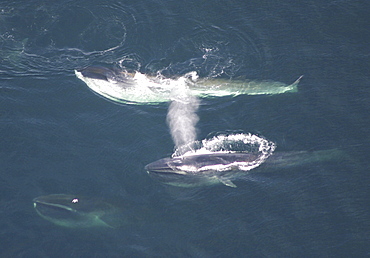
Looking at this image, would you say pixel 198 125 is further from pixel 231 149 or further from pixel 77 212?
pixel 77 212

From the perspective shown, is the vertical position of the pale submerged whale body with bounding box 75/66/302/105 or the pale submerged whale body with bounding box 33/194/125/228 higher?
the pale submerged whale body with bounding box 75/66/302/105

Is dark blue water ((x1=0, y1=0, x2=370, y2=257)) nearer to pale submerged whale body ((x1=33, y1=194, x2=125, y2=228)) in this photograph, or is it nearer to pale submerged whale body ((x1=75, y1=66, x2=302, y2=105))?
pale submerged whale body ((x1=33, y1=194, x2=125, y2=228))

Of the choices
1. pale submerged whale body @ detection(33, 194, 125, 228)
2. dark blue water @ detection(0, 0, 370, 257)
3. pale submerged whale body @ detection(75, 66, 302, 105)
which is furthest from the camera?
pale submerged whale body @ detection(75, 66, 302, 105)

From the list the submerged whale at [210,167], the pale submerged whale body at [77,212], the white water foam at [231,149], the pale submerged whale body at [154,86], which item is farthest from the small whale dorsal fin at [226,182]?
the pale submerged whale body at [154,86]

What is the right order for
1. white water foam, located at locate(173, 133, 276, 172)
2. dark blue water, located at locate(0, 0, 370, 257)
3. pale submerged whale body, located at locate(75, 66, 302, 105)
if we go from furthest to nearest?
pale submerged whale body, located at locate(75, 66, 302, 105)
white water foam, located at locate(173, 133, 276, 172)
dark blue water, located at locate(0, 0, 370, 257)

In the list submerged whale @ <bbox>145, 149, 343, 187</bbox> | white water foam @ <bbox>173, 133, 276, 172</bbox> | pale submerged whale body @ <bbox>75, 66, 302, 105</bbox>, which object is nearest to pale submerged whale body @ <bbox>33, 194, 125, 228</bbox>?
submerged whale @ <bbox>145, 149, 343, 187</bbox>

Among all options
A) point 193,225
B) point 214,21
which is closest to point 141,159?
point 193,225

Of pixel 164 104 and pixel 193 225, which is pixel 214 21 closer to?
pixel 164 104

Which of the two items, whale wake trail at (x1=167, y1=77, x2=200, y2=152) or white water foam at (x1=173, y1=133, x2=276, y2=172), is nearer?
white water foam at (x1=173, y1=133, x2=276, y2=172)

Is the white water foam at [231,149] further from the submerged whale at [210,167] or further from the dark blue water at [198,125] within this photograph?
the dark blue water at [198,125]
